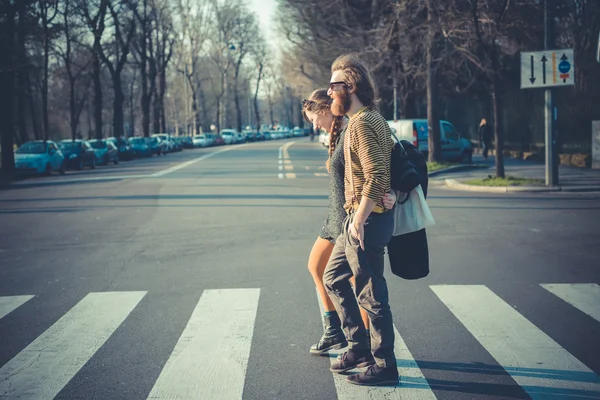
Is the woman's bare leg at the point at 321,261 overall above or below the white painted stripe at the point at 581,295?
above

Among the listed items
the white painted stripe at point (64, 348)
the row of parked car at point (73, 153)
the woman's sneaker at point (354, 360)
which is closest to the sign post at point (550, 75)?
the white painted stripe at point (64, 348)

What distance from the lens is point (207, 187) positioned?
19938 mm

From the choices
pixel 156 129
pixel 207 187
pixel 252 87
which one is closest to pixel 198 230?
pixel 207 187

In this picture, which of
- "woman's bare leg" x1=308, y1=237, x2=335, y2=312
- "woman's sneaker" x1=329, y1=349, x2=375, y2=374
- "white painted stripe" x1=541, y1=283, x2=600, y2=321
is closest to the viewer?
"woman's sneaker" x1=329, y1=349, x2=375, y2=374

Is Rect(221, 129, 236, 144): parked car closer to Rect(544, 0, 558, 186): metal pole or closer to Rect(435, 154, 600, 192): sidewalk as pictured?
Rect(435, 154, 600, 192): sidewalk

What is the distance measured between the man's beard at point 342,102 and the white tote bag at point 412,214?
0.63 m

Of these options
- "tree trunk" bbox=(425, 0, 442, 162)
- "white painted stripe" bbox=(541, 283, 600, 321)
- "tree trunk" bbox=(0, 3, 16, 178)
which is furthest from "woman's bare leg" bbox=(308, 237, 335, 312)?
"tree trunk" bbox=(0, 3, 16, 178)

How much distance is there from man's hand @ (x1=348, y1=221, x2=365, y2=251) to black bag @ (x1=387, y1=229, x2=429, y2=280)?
12.8 inches

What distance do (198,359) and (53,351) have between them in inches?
43.5

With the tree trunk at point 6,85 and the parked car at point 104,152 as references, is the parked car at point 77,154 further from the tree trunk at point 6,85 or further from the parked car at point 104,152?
the tree trunk at point 6,85

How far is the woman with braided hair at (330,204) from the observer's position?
455 centimetres

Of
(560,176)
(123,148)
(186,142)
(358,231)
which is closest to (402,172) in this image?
(358,231)

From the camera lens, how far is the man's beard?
431cm

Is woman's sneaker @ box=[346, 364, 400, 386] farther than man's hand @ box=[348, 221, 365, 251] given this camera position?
Yes
